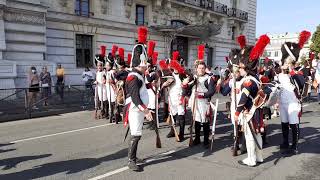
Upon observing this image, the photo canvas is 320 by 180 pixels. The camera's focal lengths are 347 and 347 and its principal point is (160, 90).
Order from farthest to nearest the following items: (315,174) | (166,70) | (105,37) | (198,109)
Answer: (105,37), (166,70), (198,109), (315,174)

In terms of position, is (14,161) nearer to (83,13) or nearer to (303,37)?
(303,37)

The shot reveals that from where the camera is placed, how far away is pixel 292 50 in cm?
724

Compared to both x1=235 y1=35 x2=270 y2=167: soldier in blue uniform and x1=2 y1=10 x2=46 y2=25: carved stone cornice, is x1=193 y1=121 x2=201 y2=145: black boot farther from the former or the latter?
x1=2 y1=10 x2=46 y2=25: carved stone cornice

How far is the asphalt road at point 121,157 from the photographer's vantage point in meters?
5.98

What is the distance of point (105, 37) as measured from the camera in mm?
22828

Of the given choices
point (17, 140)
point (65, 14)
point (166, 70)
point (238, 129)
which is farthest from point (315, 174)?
point (65, 14)

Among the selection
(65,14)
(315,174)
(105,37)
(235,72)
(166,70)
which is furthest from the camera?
(105,37)

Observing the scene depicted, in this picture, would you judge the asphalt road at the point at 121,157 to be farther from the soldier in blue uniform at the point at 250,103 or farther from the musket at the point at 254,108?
the musket at the point at 254,108

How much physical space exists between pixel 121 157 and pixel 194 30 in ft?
76.8

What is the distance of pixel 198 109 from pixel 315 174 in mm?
2693

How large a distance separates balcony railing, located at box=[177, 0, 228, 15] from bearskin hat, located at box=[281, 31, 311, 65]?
22.8 m

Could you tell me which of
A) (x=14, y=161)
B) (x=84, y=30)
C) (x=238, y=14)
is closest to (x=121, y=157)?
(x=14, y=161)

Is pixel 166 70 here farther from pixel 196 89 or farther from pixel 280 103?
pixel 280 103

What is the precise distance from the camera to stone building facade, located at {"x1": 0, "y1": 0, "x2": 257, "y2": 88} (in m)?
17.1
